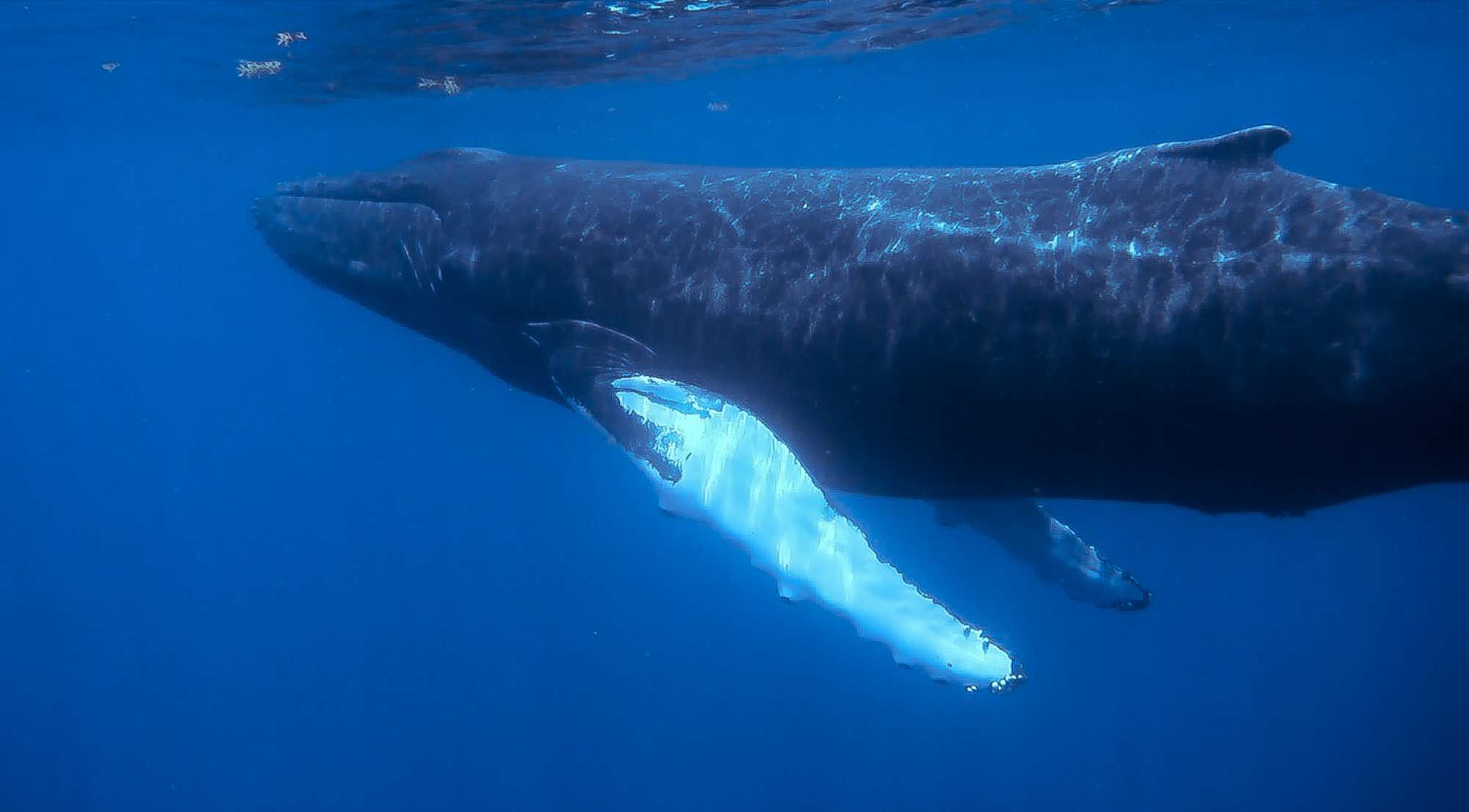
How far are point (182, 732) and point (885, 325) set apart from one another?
30.9 m

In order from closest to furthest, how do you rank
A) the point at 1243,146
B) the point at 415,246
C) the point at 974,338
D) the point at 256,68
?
the point at 1243,146 < the point at 974,338 < the point at 415,246 < the point at 256,68

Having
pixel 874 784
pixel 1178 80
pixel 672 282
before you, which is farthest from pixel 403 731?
pixel 1178 80

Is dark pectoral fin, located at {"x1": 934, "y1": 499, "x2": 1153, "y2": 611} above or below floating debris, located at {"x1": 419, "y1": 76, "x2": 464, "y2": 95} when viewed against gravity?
below

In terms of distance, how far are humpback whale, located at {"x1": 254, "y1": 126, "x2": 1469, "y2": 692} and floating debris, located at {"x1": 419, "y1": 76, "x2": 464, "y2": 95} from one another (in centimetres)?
1992

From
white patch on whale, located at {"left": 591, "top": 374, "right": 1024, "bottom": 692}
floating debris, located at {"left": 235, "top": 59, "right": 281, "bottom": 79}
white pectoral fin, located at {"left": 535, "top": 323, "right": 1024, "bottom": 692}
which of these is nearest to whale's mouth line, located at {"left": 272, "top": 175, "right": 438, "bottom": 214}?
white pectoral fin, located at {"left": 535, "top": 323, "right": 1024, "bottom": 692}

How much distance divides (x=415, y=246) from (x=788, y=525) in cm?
531

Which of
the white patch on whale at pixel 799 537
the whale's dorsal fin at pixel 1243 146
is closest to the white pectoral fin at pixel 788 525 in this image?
the white patch on whale at pixel 799 537

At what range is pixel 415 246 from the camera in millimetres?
8688

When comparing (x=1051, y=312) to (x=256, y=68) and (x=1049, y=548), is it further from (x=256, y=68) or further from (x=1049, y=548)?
(x=256, y=68)

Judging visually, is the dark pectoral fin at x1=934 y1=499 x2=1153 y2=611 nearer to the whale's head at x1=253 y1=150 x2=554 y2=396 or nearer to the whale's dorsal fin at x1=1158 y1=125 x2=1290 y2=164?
the whale's dorsal fin at x1=1158 y1=125 x2=1290 y2=164

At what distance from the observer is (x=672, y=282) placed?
675 centimetres

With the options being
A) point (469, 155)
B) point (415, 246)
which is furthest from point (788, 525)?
point (469, 155)

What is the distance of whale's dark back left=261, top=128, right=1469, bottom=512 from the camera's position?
15.2 ft

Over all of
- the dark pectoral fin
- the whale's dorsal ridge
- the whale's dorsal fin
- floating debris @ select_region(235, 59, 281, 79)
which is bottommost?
the dark pectoral fin
